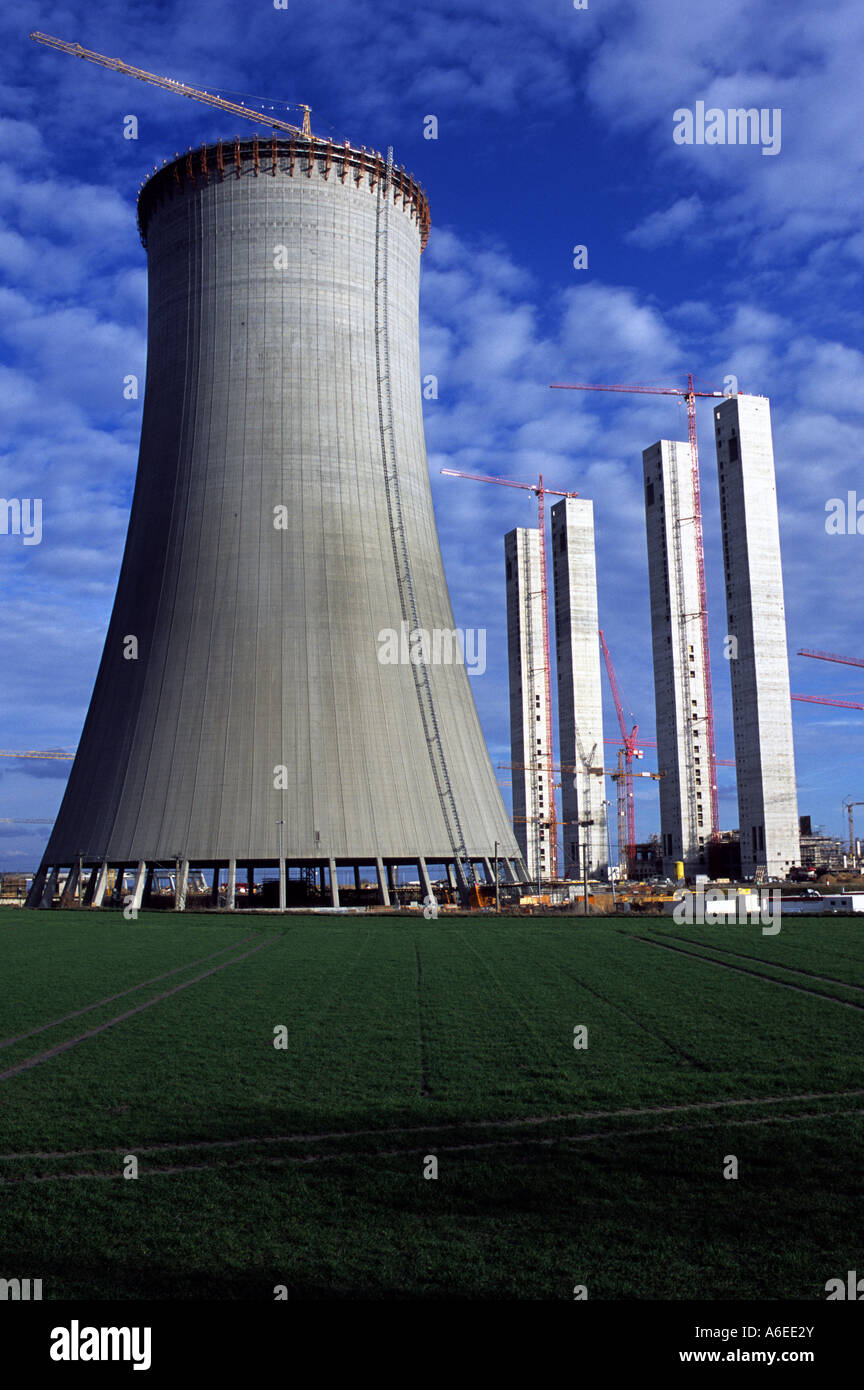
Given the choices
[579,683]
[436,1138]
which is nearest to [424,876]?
[436,1138]

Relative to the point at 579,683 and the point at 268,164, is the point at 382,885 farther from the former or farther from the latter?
the point at 579,683

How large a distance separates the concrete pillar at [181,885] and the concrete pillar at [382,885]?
22.1ft

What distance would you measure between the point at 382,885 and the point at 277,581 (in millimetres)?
11675

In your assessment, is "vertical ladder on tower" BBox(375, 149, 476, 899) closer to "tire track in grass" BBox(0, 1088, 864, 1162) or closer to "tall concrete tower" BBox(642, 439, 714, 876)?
"tire track in grass" BBox(0, 1088, 864, 1162)

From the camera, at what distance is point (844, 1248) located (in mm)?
6125

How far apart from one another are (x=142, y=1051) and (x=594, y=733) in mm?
88121

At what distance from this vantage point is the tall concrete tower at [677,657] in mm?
85188

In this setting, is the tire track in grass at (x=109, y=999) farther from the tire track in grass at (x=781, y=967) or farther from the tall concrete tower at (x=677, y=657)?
the tall concrete tower at (x=677, y=657)

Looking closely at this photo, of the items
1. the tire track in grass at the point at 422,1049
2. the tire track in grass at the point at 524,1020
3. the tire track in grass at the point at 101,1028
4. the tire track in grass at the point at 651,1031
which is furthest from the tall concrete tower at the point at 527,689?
the tire track in grass at the point at 651,1031

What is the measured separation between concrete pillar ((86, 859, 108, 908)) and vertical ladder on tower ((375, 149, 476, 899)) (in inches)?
510

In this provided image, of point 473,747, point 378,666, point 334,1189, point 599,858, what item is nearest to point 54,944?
point 378,666

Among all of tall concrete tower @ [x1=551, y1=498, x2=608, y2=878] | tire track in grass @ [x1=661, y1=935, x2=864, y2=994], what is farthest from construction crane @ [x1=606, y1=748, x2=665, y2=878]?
tire track in grass @ [x1=661, y1=935, x2=864, y2=994]

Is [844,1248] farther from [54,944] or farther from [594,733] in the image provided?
[594,733]

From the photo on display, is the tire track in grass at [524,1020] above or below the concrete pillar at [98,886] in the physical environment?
below
